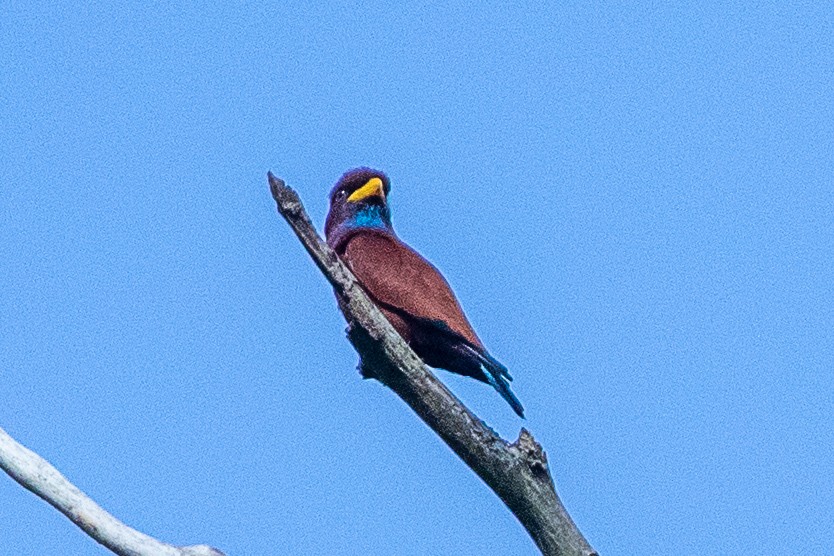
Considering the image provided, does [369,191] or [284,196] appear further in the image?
[369,191]

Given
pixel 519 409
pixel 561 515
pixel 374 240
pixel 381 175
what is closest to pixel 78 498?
pixel 561 515

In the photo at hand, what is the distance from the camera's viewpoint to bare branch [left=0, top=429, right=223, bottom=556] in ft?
19.1

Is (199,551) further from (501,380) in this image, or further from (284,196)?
(501,380)

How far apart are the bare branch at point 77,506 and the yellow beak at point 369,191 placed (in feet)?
15.0

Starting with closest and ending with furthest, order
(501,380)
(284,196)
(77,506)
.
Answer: (77,506) < (284,196) < (501,380)

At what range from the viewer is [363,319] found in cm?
675

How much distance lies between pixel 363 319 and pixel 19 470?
67.2 inches

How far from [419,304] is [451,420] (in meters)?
2.32

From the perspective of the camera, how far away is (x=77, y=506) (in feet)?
19.2

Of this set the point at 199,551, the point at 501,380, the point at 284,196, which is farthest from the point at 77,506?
the point at 501,380

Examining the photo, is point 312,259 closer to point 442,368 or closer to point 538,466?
point 538,466

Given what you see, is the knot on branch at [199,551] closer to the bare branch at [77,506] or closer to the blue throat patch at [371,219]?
the bare branch at [77,506]

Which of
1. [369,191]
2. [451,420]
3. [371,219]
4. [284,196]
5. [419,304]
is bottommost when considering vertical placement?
[451,420]

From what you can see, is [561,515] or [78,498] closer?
[78,498]
